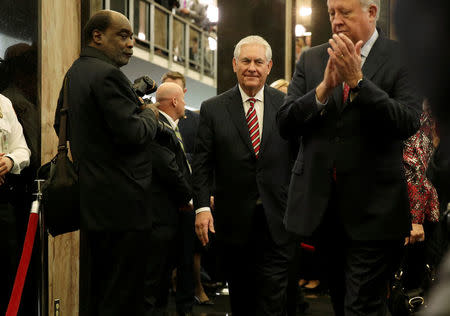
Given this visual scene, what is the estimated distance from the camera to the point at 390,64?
269cm

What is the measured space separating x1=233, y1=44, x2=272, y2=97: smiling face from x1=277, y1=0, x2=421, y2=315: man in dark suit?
4.36 ft

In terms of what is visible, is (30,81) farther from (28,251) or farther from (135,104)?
(28,251)

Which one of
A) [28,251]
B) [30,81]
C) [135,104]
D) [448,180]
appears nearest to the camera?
[448,180]

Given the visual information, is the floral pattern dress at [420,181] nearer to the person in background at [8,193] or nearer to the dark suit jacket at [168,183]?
the dark suit jacket at [168,183]

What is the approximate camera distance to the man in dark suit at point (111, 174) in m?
3.34

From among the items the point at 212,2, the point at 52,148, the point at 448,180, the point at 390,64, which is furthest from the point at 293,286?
the point at 212,2

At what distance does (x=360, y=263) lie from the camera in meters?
2.63

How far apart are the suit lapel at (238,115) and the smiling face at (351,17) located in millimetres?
1317

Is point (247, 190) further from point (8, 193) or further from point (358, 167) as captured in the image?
point (8, 193)

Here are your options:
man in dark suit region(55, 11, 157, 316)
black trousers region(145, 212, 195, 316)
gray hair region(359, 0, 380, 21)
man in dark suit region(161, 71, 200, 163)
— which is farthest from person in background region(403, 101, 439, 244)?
man in dark suit region(161, 71, 200, 163)

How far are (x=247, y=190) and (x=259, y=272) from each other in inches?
18.7

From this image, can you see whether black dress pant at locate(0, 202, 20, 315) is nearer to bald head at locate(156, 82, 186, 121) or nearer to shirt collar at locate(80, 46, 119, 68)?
shirt collar at locate(80, 46, 119, 68)

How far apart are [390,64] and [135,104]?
1393 millimetres

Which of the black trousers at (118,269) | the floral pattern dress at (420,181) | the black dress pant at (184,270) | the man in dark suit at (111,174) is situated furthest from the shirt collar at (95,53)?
the black dress pant at (184,270)
